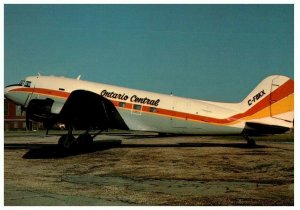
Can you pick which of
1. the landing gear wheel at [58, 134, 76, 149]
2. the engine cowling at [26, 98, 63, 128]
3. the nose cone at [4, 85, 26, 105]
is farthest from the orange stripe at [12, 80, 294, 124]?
the landing gear wheel at [58, 134, 76, 149]

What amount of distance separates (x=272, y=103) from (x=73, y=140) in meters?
9.68

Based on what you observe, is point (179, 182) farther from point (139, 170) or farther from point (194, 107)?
point (194, 107)

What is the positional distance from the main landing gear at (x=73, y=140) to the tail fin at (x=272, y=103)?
7661mm

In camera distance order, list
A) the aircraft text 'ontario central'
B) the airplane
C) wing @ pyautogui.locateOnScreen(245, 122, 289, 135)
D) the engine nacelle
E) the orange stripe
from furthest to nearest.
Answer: the aircraft text 'ontario central'
the orange stripe
the airplane
wing @ pyautogui.locateOnScreen(245, 122, 289, 135)
the engine nacelle

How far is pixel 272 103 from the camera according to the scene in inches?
626

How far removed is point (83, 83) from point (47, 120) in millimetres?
3244

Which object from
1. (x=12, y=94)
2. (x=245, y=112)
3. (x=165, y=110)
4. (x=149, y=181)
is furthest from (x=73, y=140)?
(x=245, y=112)

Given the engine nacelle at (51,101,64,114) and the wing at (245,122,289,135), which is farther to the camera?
the wing at (245,122,289,135)

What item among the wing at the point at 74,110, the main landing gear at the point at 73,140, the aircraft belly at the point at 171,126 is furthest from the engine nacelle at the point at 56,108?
the aircraft belly at the point at 171,126

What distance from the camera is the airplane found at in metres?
15.6

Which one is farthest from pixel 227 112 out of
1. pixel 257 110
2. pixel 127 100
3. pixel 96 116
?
pixel 96 116

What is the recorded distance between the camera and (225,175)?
31.1 ft

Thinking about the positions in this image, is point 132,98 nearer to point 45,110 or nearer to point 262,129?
point 45,110

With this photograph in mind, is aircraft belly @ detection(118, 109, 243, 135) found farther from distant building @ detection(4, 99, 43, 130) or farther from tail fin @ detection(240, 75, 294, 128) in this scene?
distant building @ detection(4, 99, 43, 130)
